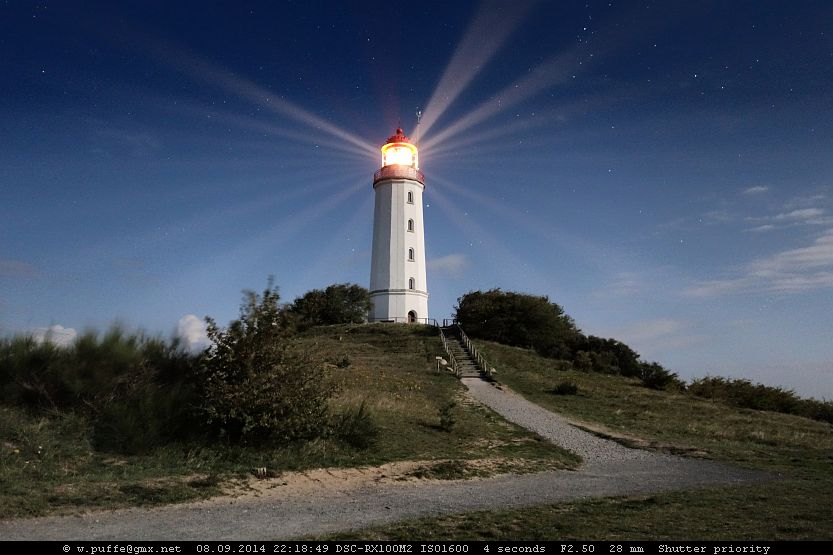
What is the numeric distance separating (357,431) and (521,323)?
1237 inches

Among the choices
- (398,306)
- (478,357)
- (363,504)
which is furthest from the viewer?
(398,306)

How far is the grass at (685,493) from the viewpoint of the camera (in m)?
6.84

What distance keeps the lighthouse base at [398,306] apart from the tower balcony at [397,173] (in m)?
9.68

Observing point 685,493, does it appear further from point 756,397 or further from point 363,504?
point 756,397

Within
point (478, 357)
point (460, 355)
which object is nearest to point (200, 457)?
point (478, 357)

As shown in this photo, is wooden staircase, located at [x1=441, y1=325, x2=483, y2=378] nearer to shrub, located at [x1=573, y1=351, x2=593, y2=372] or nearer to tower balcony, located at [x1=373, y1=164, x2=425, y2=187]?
shrub, located at [x1=573, y1=351, x2=593, y2=372]

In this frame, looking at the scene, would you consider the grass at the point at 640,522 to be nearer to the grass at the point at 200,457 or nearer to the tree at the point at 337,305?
the grass at the point at 200,457

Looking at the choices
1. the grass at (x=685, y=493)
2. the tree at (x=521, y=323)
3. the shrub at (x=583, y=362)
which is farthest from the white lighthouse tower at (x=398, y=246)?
the grass at (x=685, y=493)

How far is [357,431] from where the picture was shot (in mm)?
12969

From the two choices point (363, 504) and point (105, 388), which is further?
point (105, 388)

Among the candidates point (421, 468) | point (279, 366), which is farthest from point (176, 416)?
point (421, 468)

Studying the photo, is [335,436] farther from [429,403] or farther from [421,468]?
[429,403]

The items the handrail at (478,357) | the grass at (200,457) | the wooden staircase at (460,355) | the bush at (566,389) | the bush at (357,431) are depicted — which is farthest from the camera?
the handrail at (478,357)

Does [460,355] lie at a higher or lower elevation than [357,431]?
higher
